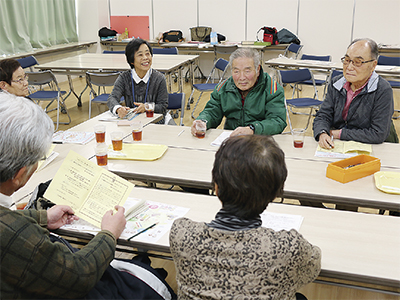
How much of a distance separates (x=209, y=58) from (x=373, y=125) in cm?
685

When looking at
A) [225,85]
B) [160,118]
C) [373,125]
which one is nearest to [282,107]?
[225,85]

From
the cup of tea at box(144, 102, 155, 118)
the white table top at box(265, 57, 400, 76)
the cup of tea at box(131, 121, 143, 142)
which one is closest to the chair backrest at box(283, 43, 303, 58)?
the white table top at box(265, 57, 400, 76)

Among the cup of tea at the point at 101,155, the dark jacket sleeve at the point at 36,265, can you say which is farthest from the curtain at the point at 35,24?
the dark jacket sleeve at the point at 36,265

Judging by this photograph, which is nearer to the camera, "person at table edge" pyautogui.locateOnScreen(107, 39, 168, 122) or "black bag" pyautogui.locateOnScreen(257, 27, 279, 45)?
"person at table edge" pyautogui.locateOnScreen(107, 39, 168, 122)

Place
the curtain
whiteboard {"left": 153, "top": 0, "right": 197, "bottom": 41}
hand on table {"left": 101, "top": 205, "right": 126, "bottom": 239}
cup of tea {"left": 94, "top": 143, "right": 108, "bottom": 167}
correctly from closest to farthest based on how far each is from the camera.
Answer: hand on table {"left": 101, "top": 205, "right": 126, "bottom": 239} → cup of tea {"left": 94, "top": 143, "right": 108, "bottom": 167} → the curtain → whiteboard {"left": 153, "top": 0, "right": 197, "bottom": 41}

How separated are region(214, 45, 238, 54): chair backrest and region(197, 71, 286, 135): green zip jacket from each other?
190 inches

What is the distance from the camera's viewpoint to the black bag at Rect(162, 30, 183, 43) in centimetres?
859

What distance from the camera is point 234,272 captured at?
106 cm

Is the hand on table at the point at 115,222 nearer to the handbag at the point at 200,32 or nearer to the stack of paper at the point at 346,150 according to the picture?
the stack of paper at the point at 346,150

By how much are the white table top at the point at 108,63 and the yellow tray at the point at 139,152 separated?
3080 mm

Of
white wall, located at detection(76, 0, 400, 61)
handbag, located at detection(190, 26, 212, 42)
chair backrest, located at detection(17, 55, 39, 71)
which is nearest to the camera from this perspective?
chair backrest, located at detection(17, 55, 39, 71)

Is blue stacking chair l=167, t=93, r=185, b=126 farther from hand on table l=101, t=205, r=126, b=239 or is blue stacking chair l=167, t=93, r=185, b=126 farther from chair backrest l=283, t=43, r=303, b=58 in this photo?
chair backrest l=283, t=43, r=303, b=58

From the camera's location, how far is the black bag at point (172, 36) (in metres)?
8.59

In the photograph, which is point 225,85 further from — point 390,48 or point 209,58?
point 209,58
